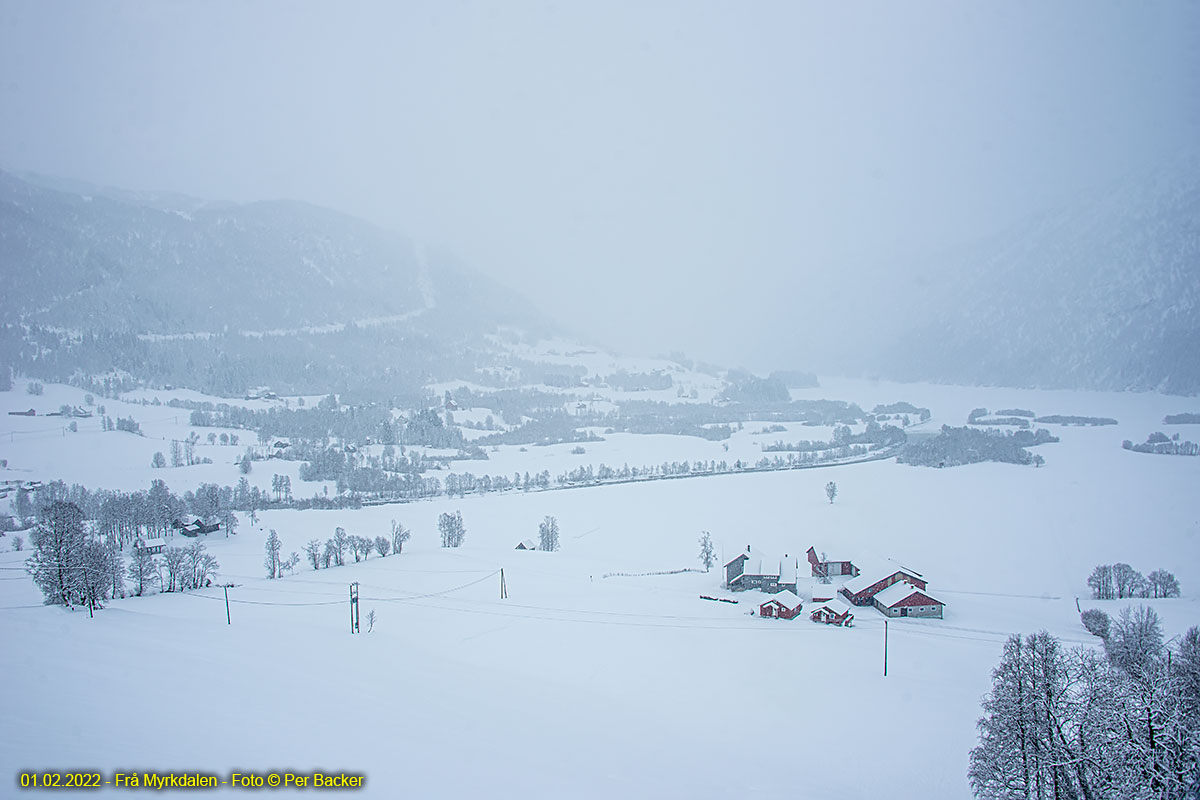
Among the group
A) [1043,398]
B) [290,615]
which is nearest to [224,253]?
[290,615]

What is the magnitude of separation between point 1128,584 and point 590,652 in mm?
33180

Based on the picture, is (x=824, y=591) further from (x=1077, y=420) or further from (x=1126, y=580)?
(x=1077, y=420)

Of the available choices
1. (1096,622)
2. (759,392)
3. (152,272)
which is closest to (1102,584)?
(1096,622)

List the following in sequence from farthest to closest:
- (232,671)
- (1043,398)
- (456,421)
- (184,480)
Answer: (1043,398) → (456,421) → (184,480) → (232,671)

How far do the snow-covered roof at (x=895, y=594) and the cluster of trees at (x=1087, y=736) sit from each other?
60.1ft

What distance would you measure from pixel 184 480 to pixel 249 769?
229 ft

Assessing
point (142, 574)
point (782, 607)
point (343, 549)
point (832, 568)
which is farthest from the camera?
point (343, 549)

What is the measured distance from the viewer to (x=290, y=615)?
27828mm

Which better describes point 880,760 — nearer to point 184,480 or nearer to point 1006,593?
point 1006,593

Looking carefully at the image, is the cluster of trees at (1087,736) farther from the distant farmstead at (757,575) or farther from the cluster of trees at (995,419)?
the cluster of trees at (995,419)

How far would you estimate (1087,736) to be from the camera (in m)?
11.8

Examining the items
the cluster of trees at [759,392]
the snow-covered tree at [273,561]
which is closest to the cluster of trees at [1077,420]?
the cluster of trees at [759,392]

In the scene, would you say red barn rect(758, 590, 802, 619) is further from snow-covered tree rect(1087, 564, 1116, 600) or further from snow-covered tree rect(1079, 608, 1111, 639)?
snow-covered tree rect(1087, 564, 1116, 600)

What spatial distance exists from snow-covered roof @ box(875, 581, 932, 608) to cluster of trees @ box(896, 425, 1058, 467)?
4965 cm
